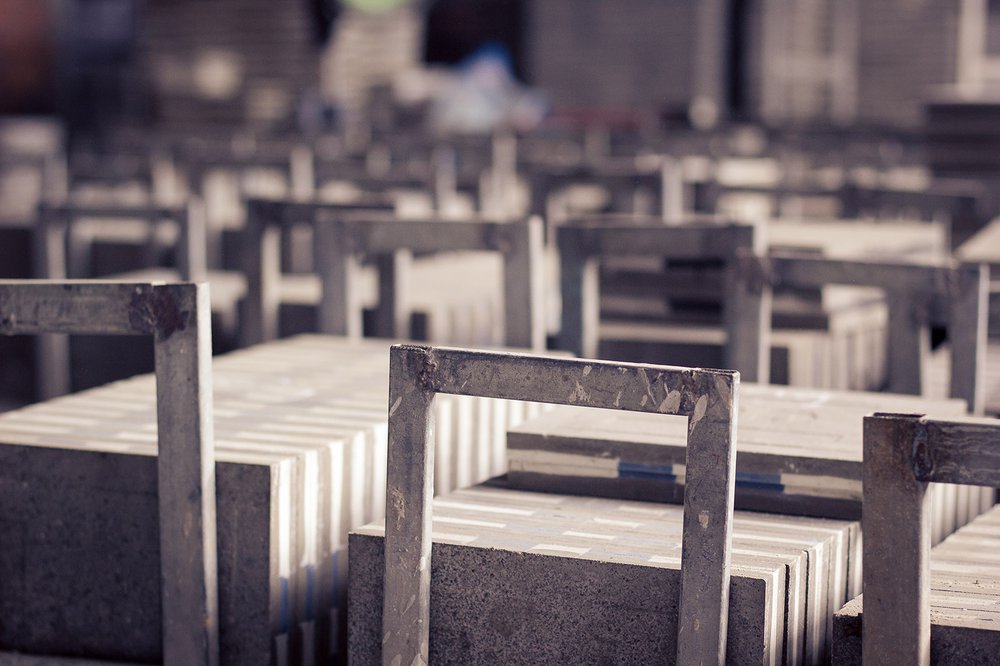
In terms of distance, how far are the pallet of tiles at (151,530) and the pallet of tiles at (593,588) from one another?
227mm

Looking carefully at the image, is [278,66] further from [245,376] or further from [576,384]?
[576,384]

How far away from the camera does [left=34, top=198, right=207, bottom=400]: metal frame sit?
5445 mm

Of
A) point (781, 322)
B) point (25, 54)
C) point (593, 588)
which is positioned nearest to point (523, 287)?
point (781, 322)

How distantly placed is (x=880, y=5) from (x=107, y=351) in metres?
16.1

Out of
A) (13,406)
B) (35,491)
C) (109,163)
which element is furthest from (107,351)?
(109,163)

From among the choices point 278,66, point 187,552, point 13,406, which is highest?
point 278,66

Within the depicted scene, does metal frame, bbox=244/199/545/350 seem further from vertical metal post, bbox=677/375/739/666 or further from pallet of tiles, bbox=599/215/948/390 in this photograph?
vertical metal post, bbox=677/375/739/666

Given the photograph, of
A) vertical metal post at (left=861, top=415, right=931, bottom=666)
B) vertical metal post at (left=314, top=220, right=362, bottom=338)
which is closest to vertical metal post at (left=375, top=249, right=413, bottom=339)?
vertical metal post at (left=314, top=220, right=362, bottom=338)

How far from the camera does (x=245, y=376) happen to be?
3719 millimetres

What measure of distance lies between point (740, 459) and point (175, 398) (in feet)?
3.49

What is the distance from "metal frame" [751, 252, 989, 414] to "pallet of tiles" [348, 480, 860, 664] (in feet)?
3.82

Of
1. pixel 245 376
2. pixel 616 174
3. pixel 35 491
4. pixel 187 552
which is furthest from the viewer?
pixel 616 174

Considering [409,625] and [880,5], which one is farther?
[880,5]

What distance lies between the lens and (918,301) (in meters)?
3.83
